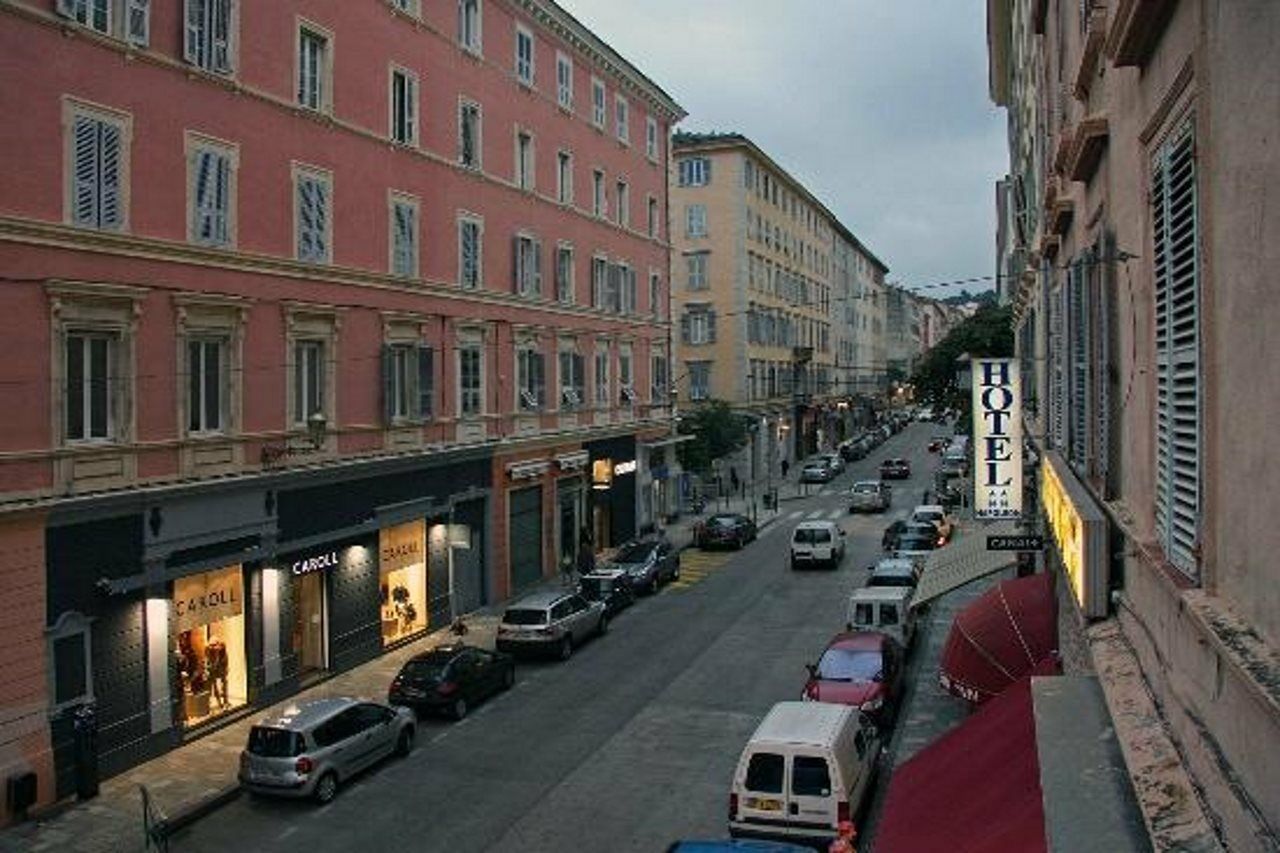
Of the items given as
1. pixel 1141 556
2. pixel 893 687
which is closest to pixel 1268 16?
pixel 1141 556

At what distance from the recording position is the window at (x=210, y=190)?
23.5m

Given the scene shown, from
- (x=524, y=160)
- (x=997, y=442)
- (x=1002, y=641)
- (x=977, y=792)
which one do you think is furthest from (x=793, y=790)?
(x=524, y=160)

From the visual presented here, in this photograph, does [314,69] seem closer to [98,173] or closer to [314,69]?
[314,69]

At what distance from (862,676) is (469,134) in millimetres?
20906

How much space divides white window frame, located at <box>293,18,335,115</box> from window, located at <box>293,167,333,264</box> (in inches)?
62.3

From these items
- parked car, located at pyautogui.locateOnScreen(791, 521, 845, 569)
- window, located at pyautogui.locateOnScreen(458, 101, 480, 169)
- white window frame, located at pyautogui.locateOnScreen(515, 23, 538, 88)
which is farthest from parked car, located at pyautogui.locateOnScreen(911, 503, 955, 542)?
window, located at pyautogui.locateOnScreen(458, 101, 480, 169)

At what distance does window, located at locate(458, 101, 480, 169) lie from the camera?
114 feet

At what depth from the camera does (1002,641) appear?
717 inches

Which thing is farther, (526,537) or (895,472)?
(895,472)

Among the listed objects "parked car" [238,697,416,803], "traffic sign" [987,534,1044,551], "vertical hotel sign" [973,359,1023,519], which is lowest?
"parked car" [238,697,416,803]

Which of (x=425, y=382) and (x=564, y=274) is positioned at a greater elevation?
(x=564, y=274)

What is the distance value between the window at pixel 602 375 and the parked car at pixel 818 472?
98.6 ft

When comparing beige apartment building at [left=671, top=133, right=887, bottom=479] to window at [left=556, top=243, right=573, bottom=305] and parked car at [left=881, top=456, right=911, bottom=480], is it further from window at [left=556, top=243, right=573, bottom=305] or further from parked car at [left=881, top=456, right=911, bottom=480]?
window at [left=556, top=243, right=573, bottom=305]

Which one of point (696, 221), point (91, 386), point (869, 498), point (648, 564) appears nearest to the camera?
point (91, 386)
